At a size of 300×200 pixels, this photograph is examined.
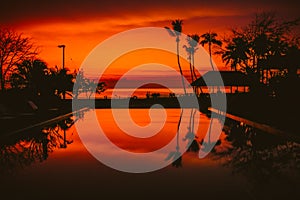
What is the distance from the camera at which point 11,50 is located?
33844 mm

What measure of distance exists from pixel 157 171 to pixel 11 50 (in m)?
27.5

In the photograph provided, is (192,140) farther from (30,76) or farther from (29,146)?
(30,76)

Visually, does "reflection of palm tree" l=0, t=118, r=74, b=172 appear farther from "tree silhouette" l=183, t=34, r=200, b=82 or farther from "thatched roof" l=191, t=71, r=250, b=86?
"tree silhouette" l=183, t=34, r=200, b=82

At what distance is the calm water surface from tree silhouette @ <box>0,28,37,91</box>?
19.9 m

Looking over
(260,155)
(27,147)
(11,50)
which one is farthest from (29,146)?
(11,50)

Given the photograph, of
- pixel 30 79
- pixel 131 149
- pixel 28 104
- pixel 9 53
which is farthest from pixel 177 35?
pixel 131 149

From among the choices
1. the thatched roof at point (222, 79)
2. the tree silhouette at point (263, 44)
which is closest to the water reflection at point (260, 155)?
the tree silhouette at point (263, 44)

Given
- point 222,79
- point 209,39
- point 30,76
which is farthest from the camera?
point 209,39

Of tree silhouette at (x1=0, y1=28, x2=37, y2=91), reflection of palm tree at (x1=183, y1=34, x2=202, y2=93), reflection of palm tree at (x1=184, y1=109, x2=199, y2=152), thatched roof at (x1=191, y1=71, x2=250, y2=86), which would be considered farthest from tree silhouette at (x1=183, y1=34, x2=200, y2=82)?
reflection of palm tree at (x1=184, y1=109, x2=199, y2=152)

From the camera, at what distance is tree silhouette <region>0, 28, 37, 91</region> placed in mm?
33625

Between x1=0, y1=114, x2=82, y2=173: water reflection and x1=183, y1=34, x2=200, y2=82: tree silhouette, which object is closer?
x1=0, y1=114, x2=82, y2=173: water reflection

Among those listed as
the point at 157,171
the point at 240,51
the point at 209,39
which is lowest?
the point at 157,171

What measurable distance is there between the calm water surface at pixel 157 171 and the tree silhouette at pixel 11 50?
65.3 feet

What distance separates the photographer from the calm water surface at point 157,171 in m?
7.02
